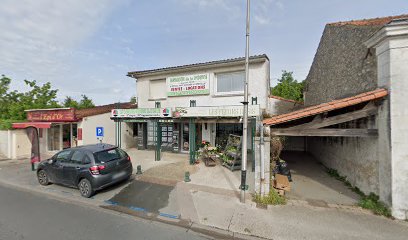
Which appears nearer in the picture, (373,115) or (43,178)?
(373,115)

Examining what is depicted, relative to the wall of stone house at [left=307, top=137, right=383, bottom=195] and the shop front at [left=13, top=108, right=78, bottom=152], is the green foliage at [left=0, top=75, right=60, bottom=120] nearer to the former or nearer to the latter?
the shop front at [left=13, top=108, right=78, bottom=152]

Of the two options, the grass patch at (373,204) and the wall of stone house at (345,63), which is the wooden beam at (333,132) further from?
the grass patch at (373,204)

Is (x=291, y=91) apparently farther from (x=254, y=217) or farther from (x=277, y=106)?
(x=254, y=217)

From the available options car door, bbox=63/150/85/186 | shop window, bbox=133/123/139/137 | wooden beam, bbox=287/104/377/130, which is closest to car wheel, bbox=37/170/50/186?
car door, bbox=63/150/85/186

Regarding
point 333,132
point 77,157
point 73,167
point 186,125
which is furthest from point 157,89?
point 333,132

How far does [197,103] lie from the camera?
11.1m

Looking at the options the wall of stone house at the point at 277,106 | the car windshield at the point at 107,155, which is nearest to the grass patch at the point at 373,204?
the wall of stone house at the point at 277,106

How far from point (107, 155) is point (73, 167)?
3.54ft

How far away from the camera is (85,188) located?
6.07 metres

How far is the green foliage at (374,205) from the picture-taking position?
184 inches

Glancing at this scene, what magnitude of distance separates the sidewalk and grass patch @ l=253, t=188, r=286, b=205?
0.18 meters

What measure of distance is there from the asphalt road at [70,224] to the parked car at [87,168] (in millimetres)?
719

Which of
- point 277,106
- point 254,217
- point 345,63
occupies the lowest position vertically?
point 254,217

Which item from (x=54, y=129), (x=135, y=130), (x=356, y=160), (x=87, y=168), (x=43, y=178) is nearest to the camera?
(x=87, y=168)
